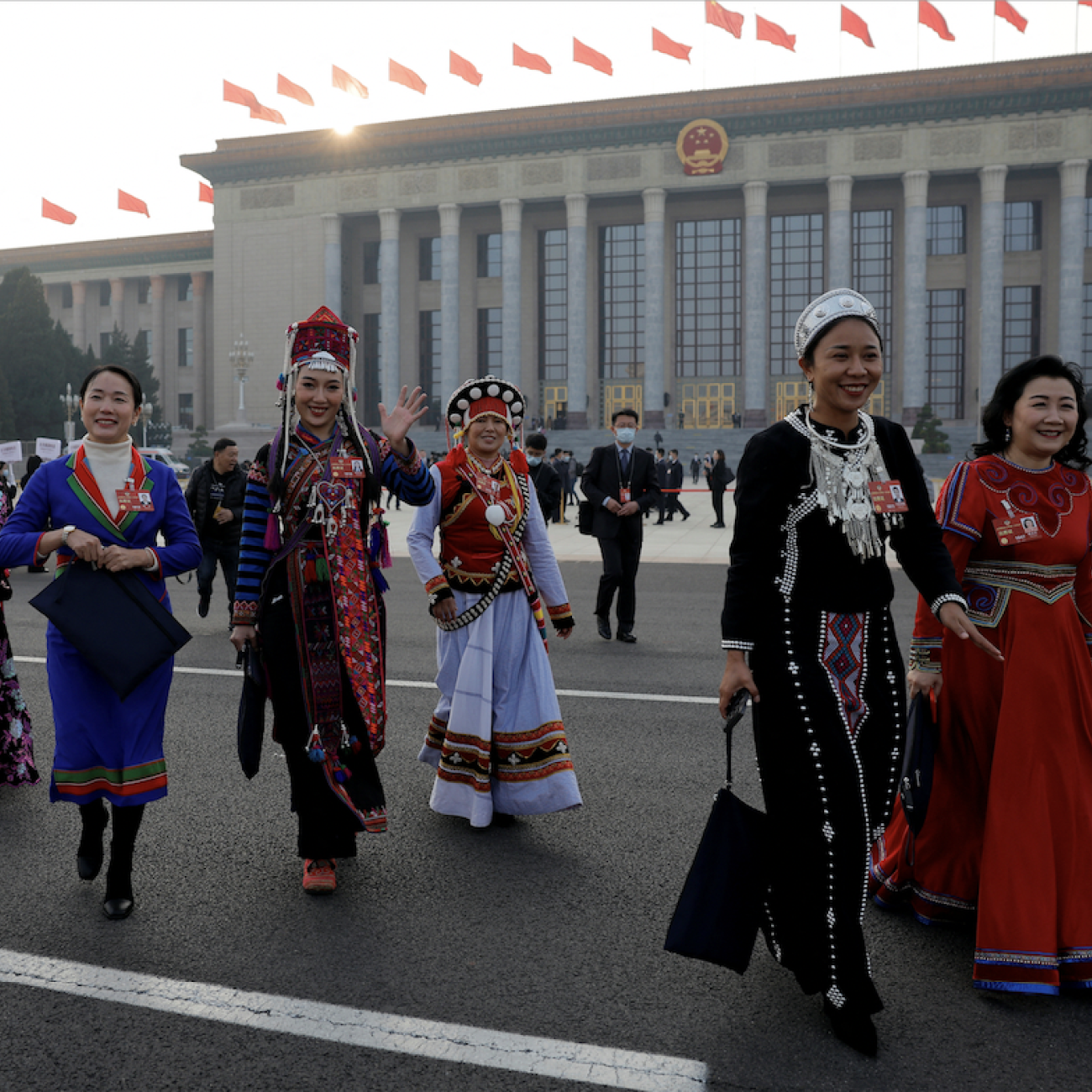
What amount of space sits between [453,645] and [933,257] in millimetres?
56320

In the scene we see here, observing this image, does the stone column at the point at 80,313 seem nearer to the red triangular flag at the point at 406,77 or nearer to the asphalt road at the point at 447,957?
the red triangular flag at the point at 406,77

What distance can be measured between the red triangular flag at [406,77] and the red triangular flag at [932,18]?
901 inches

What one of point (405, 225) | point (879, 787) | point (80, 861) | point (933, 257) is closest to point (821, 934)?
point (879, 787)

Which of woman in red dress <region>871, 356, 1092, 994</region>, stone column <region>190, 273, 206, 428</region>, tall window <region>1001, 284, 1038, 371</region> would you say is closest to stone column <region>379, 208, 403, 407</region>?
stone column <region>190, 273, 206, 428</region>

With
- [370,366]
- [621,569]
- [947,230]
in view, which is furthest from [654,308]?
[621,569]

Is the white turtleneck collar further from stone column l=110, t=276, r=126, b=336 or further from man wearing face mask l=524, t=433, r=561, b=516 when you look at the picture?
stone column l=110, t=276, r=126, b=336

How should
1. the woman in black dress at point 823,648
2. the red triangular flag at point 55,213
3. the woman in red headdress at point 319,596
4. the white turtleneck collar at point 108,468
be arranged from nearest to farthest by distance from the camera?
the woman in black dress at point 823,648
the white turtleneck collar at point 108,468
the woman in red headdress at point 319,596
the red triangular flag at point 55,213

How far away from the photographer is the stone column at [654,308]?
54.1m

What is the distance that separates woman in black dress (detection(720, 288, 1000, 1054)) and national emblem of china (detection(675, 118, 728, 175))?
52944mm

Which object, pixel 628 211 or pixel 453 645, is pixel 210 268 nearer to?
pixel 628 211

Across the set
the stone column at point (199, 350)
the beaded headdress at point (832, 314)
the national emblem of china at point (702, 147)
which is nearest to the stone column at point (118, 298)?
the stone column at point (199, 350)

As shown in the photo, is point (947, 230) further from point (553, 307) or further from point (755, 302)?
point (553, 307)

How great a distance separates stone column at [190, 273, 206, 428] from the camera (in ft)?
237

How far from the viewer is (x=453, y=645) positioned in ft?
16.0
